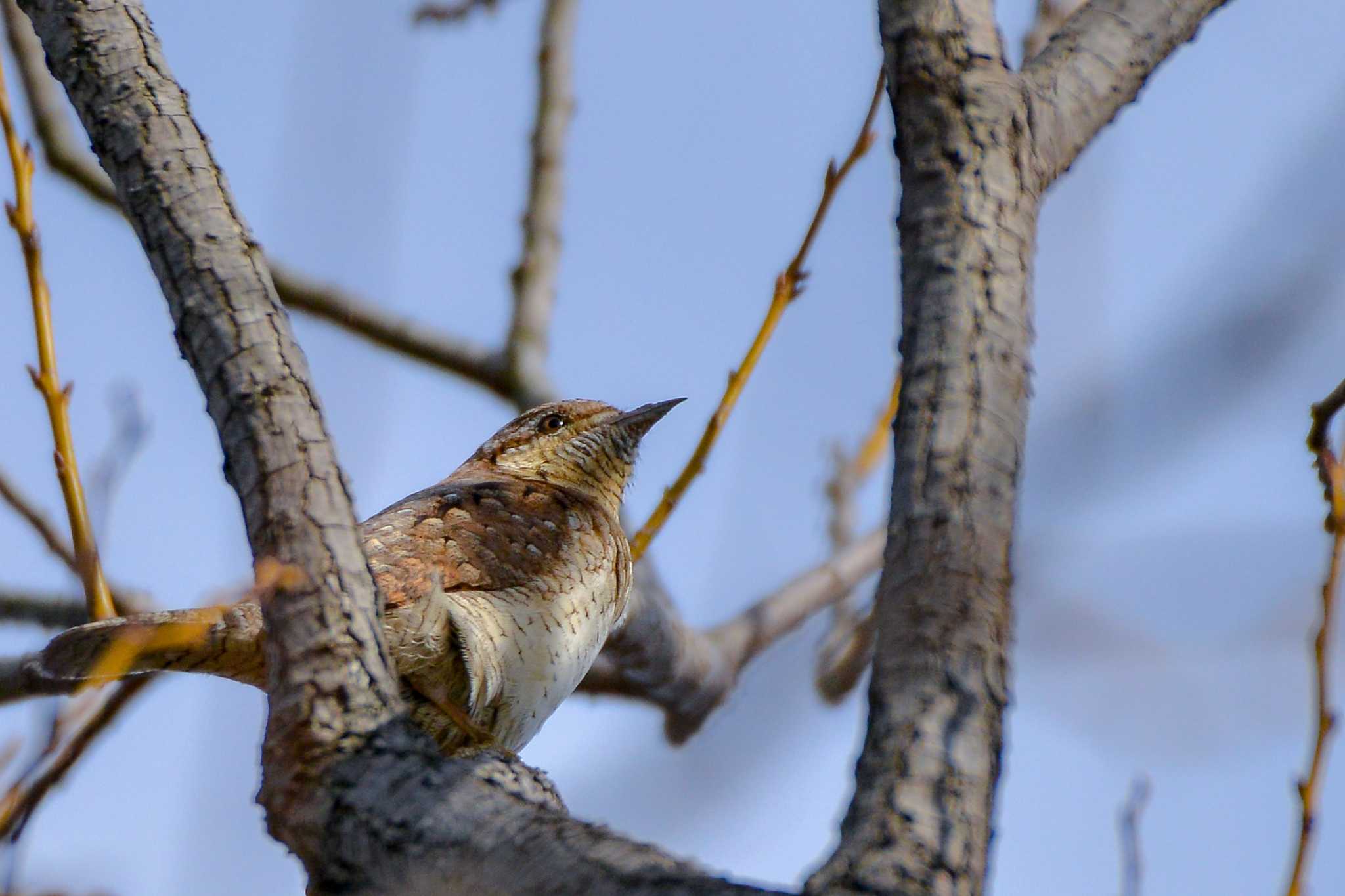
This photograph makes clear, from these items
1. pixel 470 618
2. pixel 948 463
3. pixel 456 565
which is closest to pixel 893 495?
pixel 948 463

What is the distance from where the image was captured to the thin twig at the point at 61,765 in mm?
2309

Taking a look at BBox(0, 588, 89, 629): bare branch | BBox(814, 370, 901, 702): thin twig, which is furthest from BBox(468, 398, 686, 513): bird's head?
BBox(0, 588, 89, 629): bare branch

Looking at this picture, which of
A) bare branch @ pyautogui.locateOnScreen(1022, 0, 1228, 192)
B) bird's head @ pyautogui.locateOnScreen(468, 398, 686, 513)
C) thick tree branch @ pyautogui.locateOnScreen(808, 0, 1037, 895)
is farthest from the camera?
bird's head @ pyautogui.locateOnScreen(468, 398, 686, 513)

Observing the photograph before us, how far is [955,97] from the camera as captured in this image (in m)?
2.23

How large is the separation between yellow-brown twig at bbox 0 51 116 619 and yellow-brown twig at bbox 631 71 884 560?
5.09ft

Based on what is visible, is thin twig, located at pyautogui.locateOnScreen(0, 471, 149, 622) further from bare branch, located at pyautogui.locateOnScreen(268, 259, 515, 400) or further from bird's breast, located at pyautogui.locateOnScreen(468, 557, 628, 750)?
bare branch, located at pyautogui.locateOnScreen(268, 259, 515, 400)

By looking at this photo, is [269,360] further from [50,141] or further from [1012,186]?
[50,141]

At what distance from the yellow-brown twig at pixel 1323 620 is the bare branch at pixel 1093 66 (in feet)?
2.09

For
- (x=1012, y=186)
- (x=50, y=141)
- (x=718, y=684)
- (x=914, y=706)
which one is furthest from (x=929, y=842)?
(x=50, y=141)

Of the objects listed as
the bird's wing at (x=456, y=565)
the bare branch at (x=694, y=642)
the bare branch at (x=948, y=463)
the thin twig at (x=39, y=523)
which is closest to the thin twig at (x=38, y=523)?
the thin twig at (x=39, y=523)

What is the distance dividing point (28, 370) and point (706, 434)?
1724mm

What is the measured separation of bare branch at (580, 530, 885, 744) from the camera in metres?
4.54

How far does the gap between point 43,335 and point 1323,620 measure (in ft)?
9.17

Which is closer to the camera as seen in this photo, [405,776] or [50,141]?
[405,776]
